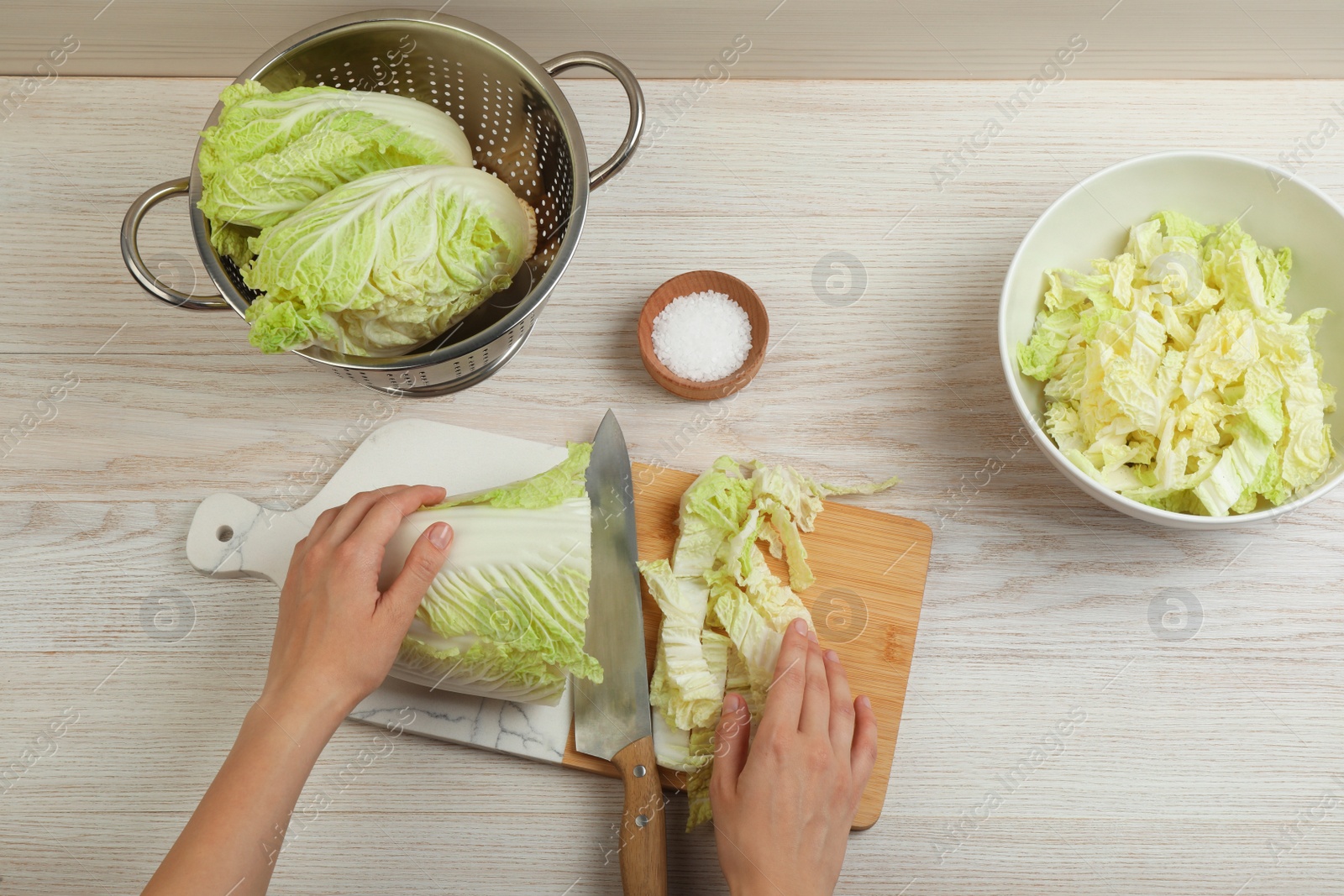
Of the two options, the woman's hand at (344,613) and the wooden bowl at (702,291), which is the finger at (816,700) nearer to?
the wooden bowl at (702,291)

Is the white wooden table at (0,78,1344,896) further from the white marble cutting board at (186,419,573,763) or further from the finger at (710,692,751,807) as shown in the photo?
the finger at (710,692,751,807)

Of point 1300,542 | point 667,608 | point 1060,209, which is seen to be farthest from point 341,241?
point 1300,542

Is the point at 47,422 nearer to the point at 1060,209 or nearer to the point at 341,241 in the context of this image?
the point at 341,241

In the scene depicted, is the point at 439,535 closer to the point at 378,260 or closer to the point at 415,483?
the point at 415,483

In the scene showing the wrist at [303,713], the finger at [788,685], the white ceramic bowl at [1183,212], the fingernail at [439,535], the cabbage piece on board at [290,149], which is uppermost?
the cabbage piece on board at [290,149]

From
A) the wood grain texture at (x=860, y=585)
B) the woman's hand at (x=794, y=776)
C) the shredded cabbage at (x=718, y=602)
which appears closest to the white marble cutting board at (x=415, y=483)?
the wood grain texture at (x=860, y=585)

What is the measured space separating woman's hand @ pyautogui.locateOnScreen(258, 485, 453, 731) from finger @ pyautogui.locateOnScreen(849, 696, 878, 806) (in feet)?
3.00

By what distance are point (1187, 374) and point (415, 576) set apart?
1554 mm

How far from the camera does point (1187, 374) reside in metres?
1.71

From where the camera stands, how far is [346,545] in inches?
A: 65.3

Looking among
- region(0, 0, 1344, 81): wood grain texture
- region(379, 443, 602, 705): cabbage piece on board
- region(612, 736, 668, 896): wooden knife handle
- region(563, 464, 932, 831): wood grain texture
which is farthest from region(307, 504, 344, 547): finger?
region(0, 0, 1344, 81): wood grain texture

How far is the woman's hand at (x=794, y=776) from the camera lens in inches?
65.4

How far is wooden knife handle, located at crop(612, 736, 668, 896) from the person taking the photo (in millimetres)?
1718

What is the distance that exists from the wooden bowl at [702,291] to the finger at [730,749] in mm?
656
